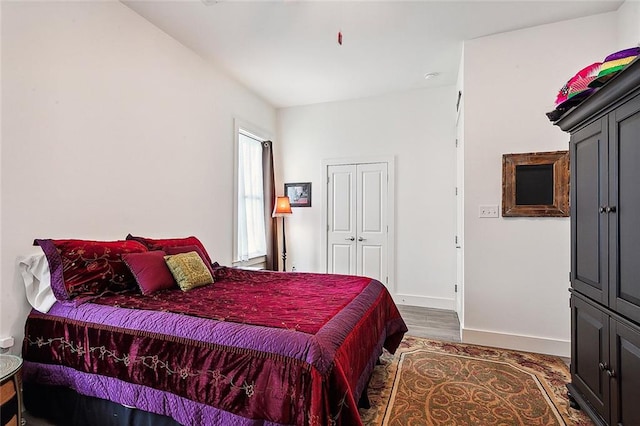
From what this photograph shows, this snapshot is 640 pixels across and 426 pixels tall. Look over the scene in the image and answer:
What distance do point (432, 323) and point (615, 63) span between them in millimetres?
2940

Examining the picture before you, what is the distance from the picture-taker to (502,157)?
303 cm


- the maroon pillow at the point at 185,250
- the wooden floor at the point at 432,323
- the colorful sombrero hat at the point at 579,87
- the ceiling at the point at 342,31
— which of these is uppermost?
the ceiling at the point at 342,31

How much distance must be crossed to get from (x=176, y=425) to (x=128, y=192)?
1.92 metres

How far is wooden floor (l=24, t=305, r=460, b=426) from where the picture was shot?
3311mm

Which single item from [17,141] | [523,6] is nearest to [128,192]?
[17,141]

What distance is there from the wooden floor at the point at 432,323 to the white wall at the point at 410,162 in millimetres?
232

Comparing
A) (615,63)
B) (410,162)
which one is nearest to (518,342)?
(615,63)

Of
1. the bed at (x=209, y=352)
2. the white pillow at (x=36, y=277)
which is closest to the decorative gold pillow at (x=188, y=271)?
the bed at (x=209, y=352)

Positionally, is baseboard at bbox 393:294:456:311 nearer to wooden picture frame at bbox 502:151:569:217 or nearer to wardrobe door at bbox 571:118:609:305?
wooden picture frame at bbox 502:151:569:217

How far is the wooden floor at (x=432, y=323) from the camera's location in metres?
3.31

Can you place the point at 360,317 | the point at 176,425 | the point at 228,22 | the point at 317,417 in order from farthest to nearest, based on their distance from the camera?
1. the point at 228,22
2. the point at 360,317
3. the point at 176,425
4. the point at 317,417

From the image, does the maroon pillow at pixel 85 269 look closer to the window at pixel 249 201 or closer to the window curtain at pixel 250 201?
the window at pixel 249 201

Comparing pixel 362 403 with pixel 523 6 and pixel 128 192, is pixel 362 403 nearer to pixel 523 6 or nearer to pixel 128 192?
pixel 128 192

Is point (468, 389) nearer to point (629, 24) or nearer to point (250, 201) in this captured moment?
point (629, 24)
